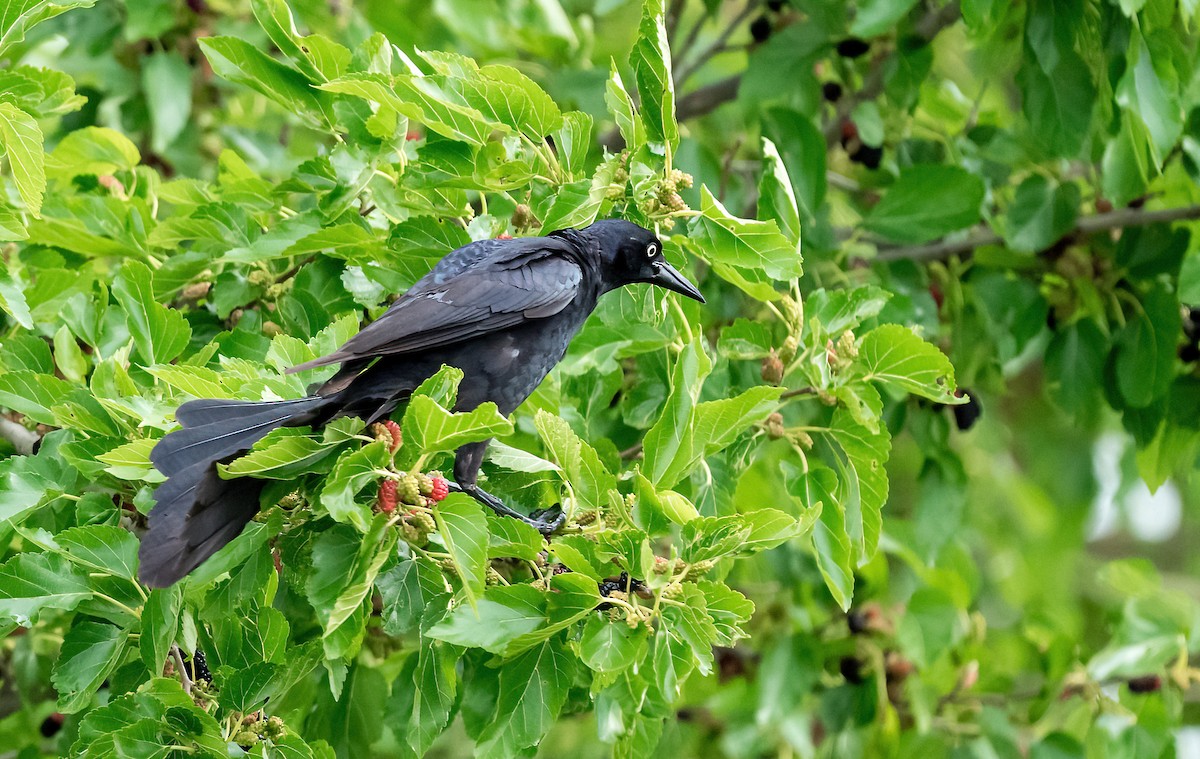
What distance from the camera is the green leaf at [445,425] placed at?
2.23m

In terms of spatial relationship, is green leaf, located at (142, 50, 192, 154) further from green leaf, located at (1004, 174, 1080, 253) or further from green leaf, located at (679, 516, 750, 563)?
green leaf, located at (679, 516, 750, 563)

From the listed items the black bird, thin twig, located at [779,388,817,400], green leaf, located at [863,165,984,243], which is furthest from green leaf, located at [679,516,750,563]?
green leaf, located at [863,165,984,243]

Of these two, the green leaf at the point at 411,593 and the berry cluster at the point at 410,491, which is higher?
the berry cluster at the point at 410,491

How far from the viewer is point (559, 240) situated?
3.12 m

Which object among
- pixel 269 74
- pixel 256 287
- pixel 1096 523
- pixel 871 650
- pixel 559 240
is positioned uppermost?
pixel 269 74

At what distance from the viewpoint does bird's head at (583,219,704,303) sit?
317 cm

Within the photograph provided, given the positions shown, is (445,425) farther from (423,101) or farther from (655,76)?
(655,76)

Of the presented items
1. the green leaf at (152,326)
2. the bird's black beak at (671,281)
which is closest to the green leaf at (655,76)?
the bird's black beak at (671,281)

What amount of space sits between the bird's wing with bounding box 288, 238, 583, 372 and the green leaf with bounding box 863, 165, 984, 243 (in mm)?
1583

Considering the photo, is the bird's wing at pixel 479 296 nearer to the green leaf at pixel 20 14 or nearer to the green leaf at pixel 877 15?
the green leaf at pixel 20 14

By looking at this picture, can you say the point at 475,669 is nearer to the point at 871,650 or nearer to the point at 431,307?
the point at 431,307

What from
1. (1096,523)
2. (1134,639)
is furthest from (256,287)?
(1096,523)

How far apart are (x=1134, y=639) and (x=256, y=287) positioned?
318 cm

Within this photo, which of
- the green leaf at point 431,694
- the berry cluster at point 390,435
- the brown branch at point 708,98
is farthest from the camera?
the brown branch at point 708,98
